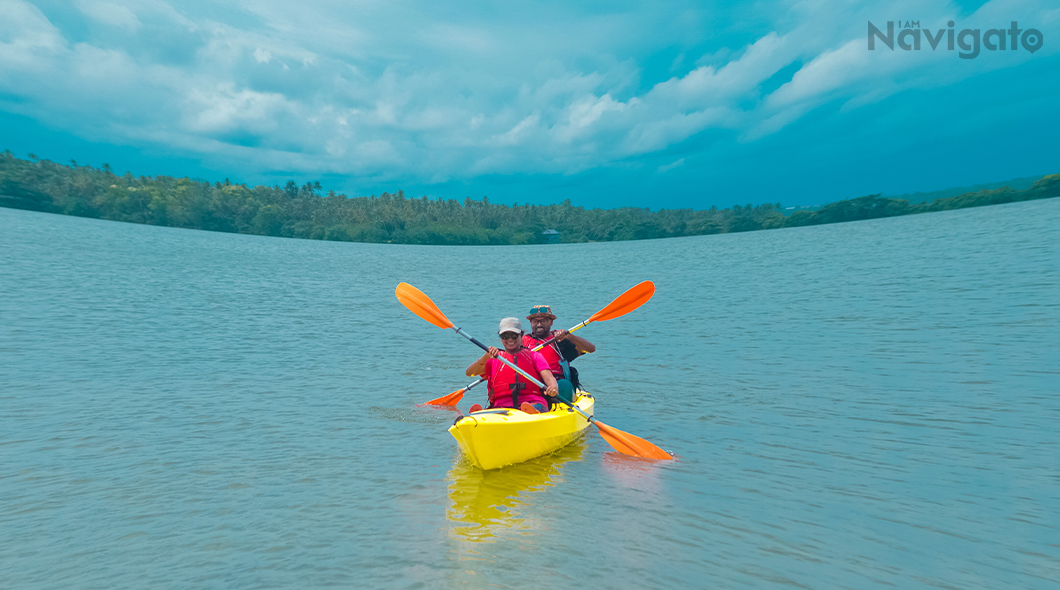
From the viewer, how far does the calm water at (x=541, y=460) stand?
509cm

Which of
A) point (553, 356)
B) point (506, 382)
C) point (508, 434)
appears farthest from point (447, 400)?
point (508, 434)

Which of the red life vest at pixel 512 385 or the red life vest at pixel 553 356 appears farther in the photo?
the red life vest at pixel 553 356

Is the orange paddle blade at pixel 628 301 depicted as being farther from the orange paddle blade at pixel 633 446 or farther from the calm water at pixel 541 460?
the orange paddle blade at pixel 633 446

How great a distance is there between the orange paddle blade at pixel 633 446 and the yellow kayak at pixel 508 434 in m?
0.61

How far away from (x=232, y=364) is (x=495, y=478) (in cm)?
894

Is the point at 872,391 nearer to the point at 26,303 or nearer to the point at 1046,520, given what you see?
the point at 1046,520

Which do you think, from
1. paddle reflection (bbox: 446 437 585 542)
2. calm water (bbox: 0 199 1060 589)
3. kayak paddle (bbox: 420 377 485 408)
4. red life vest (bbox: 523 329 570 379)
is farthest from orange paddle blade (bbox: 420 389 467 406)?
paddle reflection (bbox: 446 437 585 542)

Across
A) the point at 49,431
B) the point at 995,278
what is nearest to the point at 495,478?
the point at 49,431

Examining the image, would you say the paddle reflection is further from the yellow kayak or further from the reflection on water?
the reflection on water

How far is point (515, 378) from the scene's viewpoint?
26.9 feet

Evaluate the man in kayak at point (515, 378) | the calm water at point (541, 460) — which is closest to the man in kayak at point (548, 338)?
the man in kayak at point (515, 378)

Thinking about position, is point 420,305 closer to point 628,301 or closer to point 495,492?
point 628,301

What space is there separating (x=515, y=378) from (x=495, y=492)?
6.06ft

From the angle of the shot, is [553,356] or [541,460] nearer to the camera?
[541,460]
